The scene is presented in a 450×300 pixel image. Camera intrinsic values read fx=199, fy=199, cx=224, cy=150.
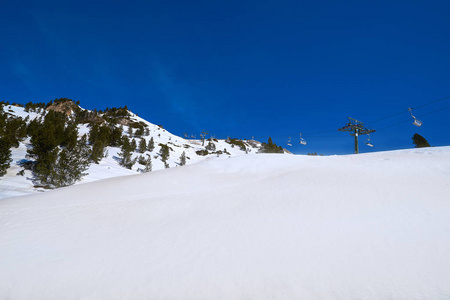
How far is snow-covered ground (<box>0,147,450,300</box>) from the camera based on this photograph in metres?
2.66

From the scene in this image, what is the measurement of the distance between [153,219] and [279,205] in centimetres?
325

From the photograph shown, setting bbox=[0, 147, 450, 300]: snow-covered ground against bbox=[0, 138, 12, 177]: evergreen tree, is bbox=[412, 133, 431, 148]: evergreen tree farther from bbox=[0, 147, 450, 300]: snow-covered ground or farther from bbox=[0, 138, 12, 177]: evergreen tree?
bbox=[0, 138, 12, 177]: evergreen tree

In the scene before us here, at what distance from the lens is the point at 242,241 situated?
3.66 metres

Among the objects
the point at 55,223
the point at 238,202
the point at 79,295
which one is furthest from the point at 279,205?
the point at 55,223

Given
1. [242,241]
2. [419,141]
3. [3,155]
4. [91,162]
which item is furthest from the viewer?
[419,141]

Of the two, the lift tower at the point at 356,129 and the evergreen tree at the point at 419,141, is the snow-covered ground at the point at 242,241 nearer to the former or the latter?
the lift tower at the point at 356,129

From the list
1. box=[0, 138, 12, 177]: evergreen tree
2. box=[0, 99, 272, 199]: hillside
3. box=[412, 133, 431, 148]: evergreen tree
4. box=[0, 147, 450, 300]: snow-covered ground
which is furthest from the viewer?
box=[412, 133, 431, 148]: evergreen tree

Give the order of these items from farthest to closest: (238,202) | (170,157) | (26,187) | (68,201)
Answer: (170,157)
(26,187)
(68,201)
(238,202)

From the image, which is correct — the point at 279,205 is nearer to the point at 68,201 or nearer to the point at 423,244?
the point at 423,244

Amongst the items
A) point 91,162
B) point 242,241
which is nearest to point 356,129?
point 242,241

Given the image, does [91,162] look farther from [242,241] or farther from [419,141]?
[419,141]

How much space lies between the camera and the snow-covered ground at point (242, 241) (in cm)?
266

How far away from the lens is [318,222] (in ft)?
13.7

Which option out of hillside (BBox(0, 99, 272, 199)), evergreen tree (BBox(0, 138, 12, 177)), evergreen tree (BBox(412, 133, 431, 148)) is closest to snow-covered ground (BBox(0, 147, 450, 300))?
hillside (BBox(0, 99, 272, 199))
